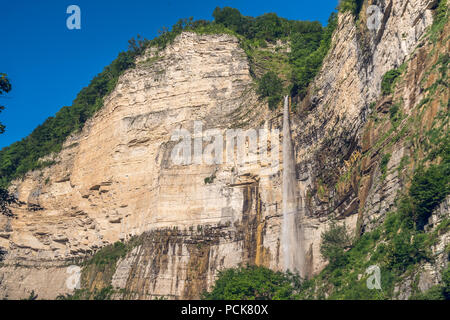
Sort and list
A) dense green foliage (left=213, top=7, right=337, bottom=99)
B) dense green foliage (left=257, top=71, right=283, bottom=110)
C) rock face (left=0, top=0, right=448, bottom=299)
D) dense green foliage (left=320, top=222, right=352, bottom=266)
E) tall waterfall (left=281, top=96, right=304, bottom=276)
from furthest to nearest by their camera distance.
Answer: dense green foliage (left=213, top=7, right=337, bottom=99), dense green foliage (left=257, top=71, right=283, bottom=110), tall waterfall (left=281, top=96, right=304, bottom=276), rock face (left=0, top=0, right=448, bottom=299), dense green foliage (left=320, top=222, right=352, bottom=266)

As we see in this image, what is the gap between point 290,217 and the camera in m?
32.3

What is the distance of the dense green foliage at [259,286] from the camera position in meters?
27.7

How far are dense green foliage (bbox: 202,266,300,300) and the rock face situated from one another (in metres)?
1.83

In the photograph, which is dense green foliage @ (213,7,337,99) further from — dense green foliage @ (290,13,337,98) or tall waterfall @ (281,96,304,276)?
tall waterfall @ (281,96,304,276)

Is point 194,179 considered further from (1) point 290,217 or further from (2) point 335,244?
(2) point 335,244

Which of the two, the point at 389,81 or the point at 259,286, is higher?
the point at 389,81

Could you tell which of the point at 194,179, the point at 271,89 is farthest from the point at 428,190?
the point at 194,179

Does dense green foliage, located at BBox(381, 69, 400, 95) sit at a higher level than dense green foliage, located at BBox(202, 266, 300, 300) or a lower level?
higher

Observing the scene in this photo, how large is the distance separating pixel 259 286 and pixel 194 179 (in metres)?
12.1

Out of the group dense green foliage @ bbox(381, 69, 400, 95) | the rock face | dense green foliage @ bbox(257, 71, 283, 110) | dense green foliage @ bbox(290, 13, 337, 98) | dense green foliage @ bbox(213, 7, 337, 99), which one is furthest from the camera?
dense green foliage @ bbox(213, 7, 337, 99)

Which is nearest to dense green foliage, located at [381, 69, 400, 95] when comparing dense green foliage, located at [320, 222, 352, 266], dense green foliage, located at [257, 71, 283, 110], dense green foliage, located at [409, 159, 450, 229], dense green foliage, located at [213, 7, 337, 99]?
dense green foliage, located at [409, 159, 450, 229]

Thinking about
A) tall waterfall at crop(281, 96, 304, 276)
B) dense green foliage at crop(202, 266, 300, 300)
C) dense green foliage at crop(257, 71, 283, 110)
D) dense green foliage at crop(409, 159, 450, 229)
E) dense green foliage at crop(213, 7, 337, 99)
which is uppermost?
dense green foliage at crop(213, 7, 337, 99)

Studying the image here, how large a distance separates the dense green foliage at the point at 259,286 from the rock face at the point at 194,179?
6.00ft

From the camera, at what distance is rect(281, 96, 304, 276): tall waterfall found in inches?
1218
